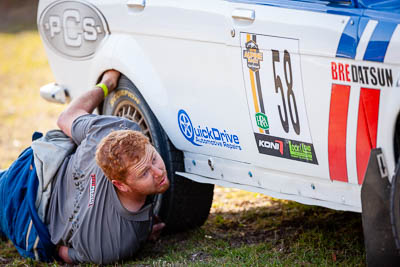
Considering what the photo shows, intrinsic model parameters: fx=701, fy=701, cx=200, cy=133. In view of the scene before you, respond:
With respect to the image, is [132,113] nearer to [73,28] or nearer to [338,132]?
[73,28]

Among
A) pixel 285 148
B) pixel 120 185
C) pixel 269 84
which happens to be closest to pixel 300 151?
pixel 285 148

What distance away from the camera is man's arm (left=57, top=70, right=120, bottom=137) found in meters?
4.53

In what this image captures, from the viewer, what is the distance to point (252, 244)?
4426 mm

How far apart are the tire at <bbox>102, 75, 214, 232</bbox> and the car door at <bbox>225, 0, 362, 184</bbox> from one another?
2.62ft

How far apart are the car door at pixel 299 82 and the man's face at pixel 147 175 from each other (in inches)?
22.1

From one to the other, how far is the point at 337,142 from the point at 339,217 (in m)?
1.55

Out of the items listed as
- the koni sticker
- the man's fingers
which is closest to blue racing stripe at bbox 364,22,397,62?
the koni sticker

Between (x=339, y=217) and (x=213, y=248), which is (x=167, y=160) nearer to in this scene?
(x=213, y=248)

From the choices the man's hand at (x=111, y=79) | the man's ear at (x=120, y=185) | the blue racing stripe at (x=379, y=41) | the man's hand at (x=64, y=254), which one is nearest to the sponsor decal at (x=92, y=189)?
the man's ear at (x=120, y=185)

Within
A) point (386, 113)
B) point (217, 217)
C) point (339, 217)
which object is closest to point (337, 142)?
point (386, 113)

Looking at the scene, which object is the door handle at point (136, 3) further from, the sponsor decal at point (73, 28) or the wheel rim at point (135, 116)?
the wheel rim at point (135, 116)

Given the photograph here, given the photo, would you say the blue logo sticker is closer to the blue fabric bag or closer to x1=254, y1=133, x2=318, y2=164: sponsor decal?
x1=254, y1=133, x2=318, y2=164: sponsor decal

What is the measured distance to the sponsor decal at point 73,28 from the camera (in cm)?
475

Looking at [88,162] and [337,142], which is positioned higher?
[337,142]
